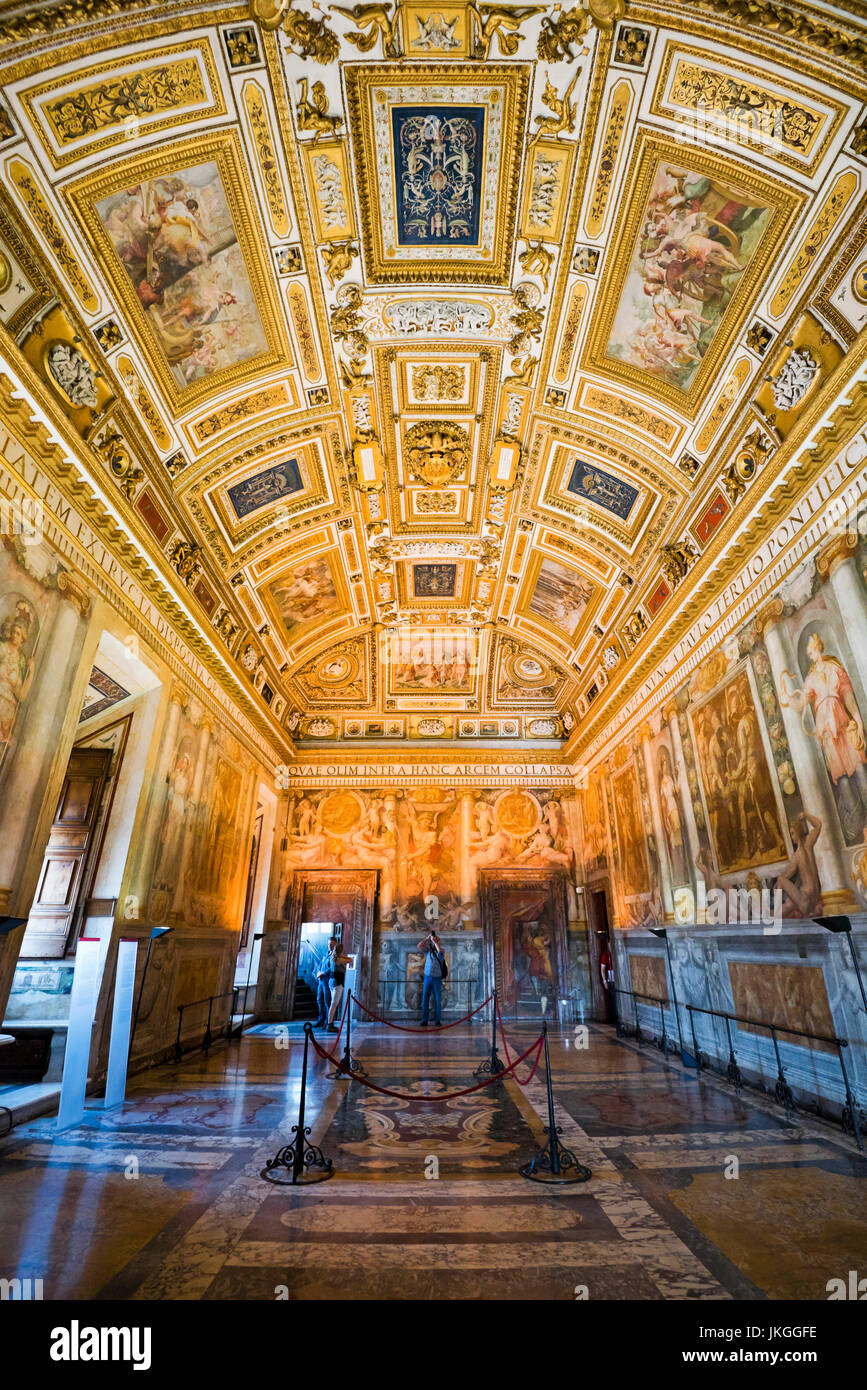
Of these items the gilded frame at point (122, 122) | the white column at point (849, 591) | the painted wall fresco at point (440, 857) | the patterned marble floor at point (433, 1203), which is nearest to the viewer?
the patterned marble floor at point (433, 1203)

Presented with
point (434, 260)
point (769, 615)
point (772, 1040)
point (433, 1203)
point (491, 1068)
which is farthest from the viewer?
point (491, 1068)

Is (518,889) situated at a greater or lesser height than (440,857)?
lesser

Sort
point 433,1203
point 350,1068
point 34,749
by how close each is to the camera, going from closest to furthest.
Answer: point 433,1203 < point 34,749 < point 350,1068

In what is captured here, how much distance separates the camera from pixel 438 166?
7418 mm

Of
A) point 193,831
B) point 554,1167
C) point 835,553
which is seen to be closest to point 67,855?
point 193,831

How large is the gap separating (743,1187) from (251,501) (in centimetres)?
1104

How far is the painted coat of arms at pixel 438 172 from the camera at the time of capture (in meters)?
7.07

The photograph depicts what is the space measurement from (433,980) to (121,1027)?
28.6ft

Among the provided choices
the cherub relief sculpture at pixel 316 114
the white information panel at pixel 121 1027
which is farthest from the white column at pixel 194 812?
the cherub relief sculpture at pixel 316 114

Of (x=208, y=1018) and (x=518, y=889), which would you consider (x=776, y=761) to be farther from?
(x=208, y=1018)

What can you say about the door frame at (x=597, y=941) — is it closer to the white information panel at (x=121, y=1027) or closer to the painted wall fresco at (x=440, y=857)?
the painted wall fresco at (x=440, y=857)

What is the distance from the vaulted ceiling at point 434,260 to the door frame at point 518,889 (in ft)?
25.0

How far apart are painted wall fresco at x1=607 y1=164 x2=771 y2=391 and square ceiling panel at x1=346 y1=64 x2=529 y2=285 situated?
1709 mm

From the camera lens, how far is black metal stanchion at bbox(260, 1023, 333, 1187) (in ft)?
16.3
